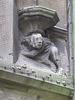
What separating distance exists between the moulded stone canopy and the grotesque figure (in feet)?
0.43

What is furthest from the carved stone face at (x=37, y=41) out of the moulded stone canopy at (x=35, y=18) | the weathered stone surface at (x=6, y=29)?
the weathered stone surface at (x=6, y=29)

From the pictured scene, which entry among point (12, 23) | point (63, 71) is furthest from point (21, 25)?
point (63, 71)

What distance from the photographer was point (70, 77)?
735 centimetres

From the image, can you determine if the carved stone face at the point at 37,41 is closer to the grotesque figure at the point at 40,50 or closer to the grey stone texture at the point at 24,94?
the grotesque figure at the point at 40,50

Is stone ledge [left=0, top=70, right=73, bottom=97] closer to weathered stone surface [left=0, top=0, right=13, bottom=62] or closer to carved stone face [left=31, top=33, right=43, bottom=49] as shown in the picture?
weathered stone surface [left=0, top=0, right=13, bottom=62]

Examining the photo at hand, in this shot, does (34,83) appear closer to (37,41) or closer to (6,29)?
(37,41)

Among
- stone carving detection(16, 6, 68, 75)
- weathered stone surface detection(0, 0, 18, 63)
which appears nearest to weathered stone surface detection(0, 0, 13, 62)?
weathered stone surface detection(0, 0, 18, 63)

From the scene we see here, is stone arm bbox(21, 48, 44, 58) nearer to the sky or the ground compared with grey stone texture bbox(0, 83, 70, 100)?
nearer to the sky

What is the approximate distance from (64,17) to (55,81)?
3.35ft

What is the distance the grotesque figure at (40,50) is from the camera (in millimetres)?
7312

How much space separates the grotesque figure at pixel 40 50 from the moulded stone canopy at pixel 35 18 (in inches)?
5.1

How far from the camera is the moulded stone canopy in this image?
741 centimetres

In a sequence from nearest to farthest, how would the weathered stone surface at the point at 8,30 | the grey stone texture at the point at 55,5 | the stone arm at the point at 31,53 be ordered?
the weathered stone surface at the point at 8,30, the stone arm at the point at 31,53, the grey stone texture at the point at 55,5

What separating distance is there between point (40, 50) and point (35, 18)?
0.39 meters
